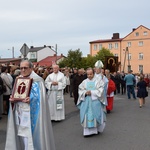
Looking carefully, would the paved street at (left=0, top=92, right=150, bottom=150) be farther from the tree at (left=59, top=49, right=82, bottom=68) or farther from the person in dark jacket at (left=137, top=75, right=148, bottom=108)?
the tree at (left=59, top=49, right=82, bottom=68)

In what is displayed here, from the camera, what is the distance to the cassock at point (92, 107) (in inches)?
287

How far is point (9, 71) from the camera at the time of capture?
36.2ft

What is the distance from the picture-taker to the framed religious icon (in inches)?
181

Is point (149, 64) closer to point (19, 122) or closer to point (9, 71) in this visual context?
point (9, 71)

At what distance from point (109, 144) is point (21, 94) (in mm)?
2895

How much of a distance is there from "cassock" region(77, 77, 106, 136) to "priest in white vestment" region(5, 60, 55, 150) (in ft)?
8.28

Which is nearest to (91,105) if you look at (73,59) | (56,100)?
(56,100)

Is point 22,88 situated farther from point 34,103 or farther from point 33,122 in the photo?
point 33,122

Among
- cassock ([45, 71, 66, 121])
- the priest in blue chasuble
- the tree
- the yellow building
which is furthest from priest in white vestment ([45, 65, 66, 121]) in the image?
the yellow building

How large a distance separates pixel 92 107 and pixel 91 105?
0.19 feet

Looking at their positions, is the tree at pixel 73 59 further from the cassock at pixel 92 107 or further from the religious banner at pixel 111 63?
the cassock at pixel 92 107

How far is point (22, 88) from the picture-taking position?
463cm

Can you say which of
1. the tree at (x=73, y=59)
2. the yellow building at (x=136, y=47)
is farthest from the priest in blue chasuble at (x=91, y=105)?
the yellow building at (x=136, y=47)

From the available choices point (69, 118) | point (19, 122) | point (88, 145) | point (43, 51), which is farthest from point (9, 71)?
point (43, 51)
